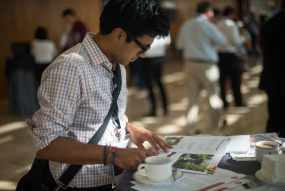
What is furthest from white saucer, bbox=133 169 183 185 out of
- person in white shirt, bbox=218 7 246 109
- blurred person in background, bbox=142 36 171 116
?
person in white shirt, bbox=218 7 246 109

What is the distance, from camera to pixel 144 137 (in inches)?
52.6

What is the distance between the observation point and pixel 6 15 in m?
6.47

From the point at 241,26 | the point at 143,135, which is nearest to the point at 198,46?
the point at 241,26

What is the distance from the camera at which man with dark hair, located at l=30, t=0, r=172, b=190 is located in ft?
3.45

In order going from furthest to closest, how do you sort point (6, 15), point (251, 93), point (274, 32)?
point (6, 15) < point (251, 93) < point (274, 32)

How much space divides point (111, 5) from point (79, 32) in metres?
4.59

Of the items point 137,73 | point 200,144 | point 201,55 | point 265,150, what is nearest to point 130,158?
point 200,144

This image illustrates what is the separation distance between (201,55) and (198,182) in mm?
2775

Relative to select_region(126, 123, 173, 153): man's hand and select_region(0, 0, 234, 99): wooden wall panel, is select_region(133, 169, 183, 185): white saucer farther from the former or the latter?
select_region(0, 0, 234, 99): wooden wall panel

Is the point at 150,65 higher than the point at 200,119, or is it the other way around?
the point at 150,65

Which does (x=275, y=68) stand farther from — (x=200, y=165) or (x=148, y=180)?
(x=148, y=180)

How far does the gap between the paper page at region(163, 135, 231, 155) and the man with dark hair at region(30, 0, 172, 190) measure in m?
0.08

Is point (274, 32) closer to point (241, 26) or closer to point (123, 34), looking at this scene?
point (123, 34)

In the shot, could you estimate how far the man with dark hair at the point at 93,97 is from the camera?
41.4 inches
